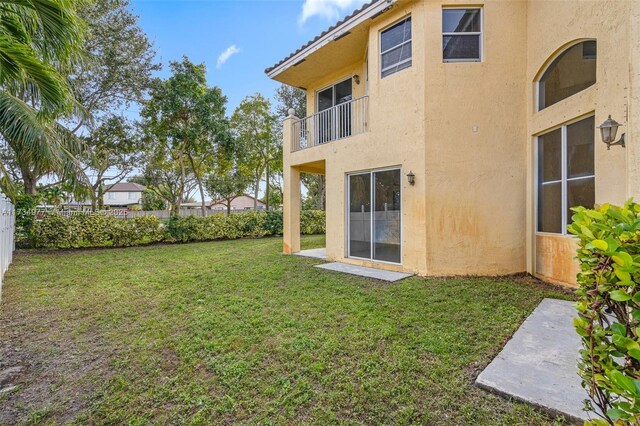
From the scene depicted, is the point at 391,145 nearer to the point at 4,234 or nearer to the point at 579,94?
the point at 579,94

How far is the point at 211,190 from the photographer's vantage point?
36.9 m

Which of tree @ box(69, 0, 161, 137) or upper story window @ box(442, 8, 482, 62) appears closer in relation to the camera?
upper story window @ box(442, 8, 482, 62)

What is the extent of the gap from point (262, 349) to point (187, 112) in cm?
1666

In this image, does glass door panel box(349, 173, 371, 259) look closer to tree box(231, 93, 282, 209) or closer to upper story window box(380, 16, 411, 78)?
upper story window box(380, 16, 411, 78)

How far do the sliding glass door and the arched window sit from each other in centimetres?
368

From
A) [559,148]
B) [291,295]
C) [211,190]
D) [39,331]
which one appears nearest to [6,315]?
[39,331]

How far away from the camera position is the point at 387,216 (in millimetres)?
8367

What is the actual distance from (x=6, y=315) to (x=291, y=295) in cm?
499

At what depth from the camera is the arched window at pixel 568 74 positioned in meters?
5.61

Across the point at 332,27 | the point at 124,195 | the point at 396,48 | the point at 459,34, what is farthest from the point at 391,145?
the point at 124,195

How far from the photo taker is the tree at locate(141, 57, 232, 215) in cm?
1648

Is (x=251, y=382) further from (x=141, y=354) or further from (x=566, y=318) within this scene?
(x=566, y=318)

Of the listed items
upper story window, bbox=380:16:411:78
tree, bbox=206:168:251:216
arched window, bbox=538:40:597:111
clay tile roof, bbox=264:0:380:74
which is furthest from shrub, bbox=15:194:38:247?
tree, bbox=206:168:251:216

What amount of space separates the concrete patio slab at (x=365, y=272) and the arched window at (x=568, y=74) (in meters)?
5.14
